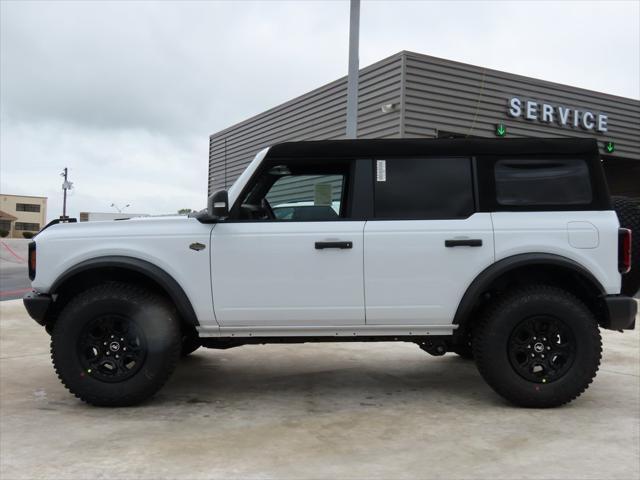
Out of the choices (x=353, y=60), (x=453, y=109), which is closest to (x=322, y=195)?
(x=353, y=60)

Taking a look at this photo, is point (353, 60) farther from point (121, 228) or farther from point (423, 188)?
point (121, 228)

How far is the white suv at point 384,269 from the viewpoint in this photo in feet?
13.7

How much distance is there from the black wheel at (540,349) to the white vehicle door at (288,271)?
3.30ft

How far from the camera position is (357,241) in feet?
13.7

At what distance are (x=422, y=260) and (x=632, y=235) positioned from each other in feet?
5.73

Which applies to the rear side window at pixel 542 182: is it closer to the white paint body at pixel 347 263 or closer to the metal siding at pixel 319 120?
the white paint body at pixel 347 263

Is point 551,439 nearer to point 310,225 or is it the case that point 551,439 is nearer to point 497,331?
point 497,331

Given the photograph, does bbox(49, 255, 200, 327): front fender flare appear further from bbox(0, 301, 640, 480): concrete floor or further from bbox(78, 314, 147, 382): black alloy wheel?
bbox(0, 301, 640, 480): concrete floor

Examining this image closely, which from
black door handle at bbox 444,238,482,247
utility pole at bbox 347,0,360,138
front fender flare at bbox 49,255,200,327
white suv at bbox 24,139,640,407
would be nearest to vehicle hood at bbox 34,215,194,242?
white suv at bbox 24,139,640,407

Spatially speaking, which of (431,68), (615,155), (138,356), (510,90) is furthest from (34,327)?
(615,155)

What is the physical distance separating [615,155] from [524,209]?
14.7m

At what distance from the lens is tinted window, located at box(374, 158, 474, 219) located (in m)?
4.30

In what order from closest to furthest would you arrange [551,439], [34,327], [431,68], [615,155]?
[551,439] < [34,327] < [431,68] < [615,155]

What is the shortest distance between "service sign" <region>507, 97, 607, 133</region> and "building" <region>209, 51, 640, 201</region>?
0.08ft
